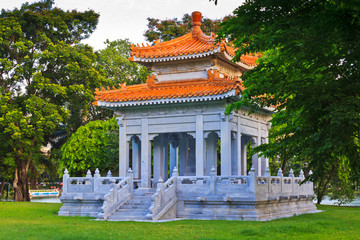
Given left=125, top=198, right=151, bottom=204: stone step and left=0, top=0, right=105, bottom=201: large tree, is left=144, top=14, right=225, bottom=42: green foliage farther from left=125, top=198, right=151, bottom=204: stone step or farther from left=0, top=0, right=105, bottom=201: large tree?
left=125, top=198, right=151, bottom=204: stone step

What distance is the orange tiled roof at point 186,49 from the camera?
878 inches

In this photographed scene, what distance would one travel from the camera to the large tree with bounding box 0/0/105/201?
112 feet

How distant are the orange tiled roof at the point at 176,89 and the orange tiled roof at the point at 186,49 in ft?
3.31

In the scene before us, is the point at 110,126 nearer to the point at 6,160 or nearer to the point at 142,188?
the point at 6,160

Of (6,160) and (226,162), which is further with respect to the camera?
(6,160)

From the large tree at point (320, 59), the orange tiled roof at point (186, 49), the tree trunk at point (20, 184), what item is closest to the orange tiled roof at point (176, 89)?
the orange tiled roof at point (186, 49)

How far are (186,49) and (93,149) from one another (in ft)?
43.2

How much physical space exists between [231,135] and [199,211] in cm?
422

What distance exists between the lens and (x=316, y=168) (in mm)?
11953

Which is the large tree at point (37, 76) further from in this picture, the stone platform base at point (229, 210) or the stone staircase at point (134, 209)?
the stone platform base at point (229, 210)

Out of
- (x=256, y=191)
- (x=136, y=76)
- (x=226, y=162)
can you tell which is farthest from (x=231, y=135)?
(x=136, y=76)

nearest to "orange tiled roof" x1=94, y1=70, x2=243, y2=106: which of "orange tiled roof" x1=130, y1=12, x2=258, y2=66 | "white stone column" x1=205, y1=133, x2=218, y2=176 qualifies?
"orange tiled roof" x1=130, y1=12, x2=258, y2=66

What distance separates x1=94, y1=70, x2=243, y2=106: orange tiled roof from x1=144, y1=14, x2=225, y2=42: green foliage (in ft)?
56.0

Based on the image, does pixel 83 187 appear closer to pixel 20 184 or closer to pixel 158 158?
pixel 158 158
